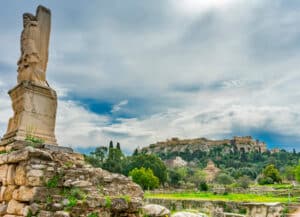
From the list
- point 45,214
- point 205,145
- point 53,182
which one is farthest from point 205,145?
point 45,214

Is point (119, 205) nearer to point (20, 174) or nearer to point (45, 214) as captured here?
point (45, 214)

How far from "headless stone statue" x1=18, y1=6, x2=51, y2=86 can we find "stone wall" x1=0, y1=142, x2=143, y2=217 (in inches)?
109

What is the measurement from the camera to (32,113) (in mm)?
8094

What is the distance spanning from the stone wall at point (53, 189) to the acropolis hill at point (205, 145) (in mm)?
154153

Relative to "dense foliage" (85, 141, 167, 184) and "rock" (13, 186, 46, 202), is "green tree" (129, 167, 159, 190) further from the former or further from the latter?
"rock" (13, 186, 46, 202)

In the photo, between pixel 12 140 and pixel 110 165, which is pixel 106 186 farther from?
pixel 110 165

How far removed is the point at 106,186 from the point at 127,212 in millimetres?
919

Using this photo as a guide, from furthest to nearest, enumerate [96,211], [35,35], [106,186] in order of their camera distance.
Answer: [35,35] → [106,186] → [96,211]

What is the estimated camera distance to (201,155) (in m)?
150

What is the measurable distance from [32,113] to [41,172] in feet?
8.90

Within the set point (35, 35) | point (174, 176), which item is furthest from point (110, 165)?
point (35, 35)

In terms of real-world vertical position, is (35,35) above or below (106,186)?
above

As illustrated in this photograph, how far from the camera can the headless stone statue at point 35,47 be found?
8.62 metres

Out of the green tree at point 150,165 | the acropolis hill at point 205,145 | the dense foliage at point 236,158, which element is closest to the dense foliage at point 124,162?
the green tree at point 150,165
